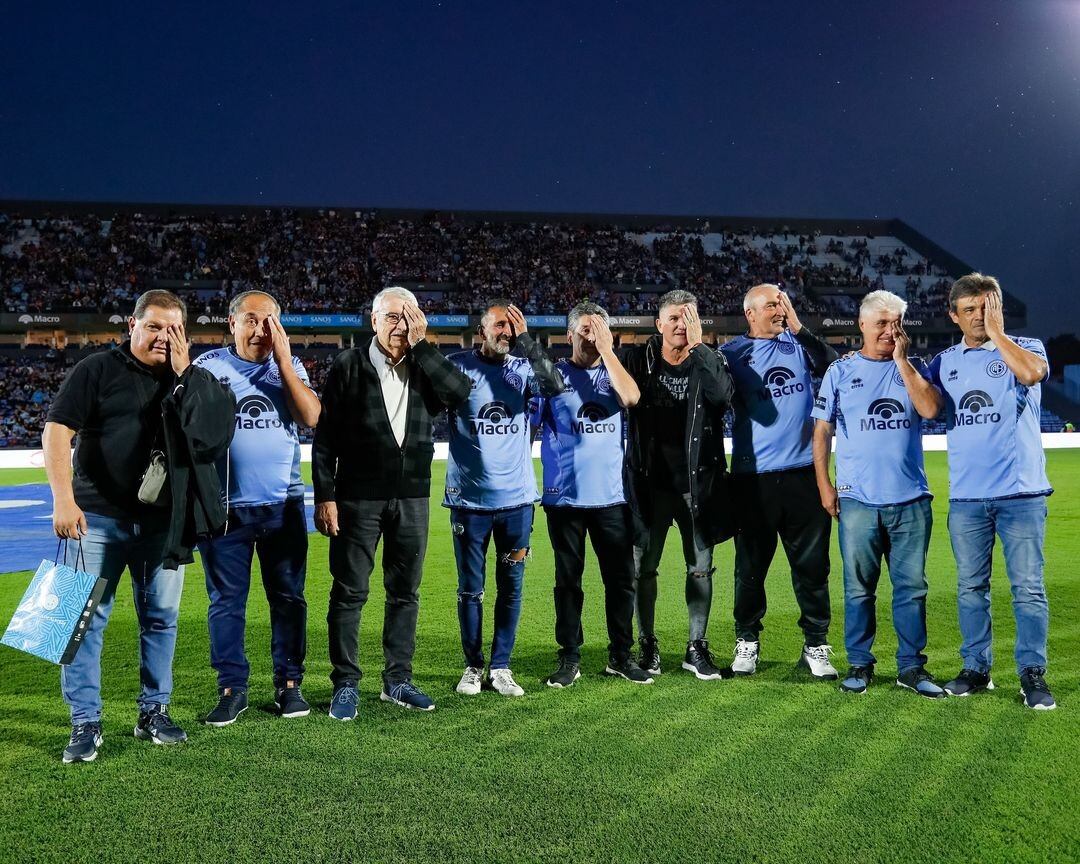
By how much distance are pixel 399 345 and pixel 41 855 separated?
275 centimetres

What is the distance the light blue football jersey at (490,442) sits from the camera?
4.87 m

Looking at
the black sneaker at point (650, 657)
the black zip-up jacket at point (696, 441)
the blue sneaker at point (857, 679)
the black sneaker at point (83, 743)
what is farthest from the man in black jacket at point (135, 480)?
the blue sneaker at point (857, 679)

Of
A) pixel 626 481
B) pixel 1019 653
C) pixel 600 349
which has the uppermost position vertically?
pixel 600 349

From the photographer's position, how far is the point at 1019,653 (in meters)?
4.53

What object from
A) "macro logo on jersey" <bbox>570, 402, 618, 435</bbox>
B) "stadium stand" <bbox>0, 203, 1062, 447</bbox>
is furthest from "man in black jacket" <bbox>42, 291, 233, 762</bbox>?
"stadium stand" <bbox>0, 203, 1062, 447</bbox>

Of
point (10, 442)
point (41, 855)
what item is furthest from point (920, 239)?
point (41, 855)

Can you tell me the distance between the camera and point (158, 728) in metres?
4.09

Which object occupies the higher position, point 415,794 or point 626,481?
point 626,481

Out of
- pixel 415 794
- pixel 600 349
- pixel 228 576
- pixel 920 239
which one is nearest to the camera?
pixel 415 794

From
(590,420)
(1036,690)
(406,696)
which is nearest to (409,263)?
(590,420)

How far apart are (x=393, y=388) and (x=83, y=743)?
2.23 meters

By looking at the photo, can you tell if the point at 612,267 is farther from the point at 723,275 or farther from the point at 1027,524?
the point at 1027,524

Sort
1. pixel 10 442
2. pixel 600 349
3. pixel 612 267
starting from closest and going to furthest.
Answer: pixel 600 349
pixel 10 442
pixel 612 267

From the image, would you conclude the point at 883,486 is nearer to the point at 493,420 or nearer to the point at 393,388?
the point at 493,420
